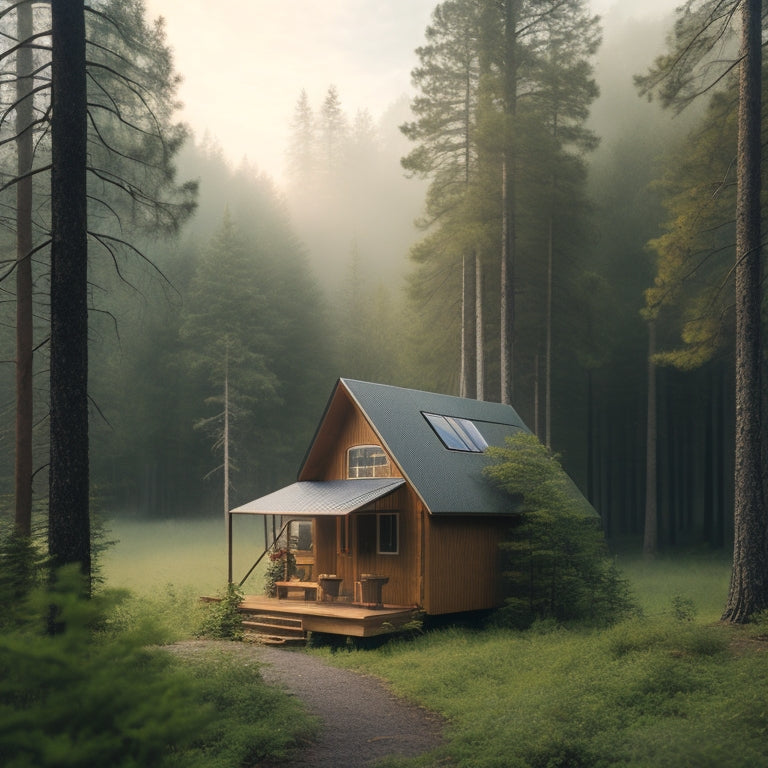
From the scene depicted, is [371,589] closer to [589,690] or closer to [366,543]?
[366,543]

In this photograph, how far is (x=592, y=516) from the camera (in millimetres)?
17438

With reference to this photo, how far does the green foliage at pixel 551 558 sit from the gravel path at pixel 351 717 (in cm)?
493

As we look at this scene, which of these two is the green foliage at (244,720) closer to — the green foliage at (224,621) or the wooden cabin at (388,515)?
the wooden cabin at (388,515)

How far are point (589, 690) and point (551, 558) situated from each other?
671 centimetres

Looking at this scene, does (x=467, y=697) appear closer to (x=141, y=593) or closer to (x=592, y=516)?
(x=592, y=516)

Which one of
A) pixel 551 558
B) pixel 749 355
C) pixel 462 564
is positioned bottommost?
pixel 462 564

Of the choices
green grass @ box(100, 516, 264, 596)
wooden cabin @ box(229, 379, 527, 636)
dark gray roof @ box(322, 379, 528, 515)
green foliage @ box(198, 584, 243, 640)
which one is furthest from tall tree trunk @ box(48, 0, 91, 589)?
green grass @ box(100, 516, 264, 596)

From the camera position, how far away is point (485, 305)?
27.9m

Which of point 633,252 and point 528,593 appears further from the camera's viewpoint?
point 633,252

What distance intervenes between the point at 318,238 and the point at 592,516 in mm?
40773

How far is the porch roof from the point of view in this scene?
1521 cm

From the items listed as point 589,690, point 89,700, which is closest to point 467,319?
point 589,690

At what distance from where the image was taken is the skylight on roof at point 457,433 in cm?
1766

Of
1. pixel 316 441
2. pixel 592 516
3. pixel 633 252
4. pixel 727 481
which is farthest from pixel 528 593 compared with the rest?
pixel 633 252
